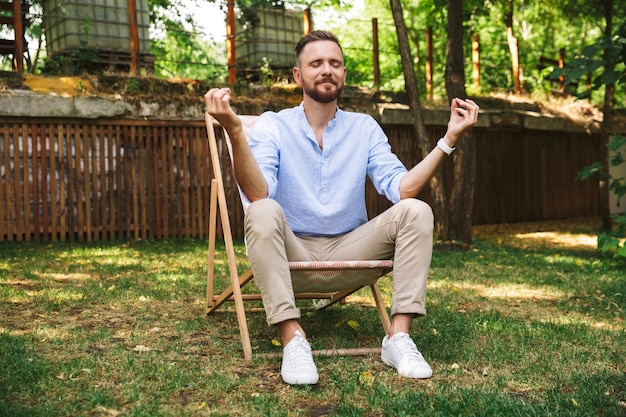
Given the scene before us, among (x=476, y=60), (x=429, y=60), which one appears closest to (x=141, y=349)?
(x=429, y=60)

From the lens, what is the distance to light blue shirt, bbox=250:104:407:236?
365 cm

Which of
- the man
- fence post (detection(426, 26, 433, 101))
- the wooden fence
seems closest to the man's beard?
the man

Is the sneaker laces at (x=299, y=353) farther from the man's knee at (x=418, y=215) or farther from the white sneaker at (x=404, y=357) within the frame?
the man's knee at (x=418, y=215)

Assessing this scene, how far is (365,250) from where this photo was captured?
11.5 ft

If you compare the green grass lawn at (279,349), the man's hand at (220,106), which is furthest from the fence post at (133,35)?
the man's hand at (220,106)

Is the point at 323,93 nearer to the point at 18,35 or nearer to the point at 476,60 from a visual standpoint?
the point at 18,35

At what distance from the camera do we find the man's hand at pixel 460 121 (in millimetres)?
3256

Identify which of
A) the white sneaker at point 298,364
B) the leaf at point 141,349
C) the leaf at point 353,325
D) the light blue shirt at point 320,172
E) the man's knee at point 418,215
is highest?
the light blue shirt at point 320,172

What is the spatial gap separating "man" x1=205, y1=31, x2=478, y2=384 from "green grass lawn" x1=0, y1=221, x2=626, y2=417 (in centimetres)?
23

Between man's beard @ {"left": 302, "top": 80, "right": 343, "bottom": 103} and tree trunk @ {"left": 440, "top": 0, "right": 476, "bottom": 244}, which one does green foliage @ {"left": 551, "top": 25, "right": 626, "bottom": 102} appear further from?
man's beard @ {"left": 302, "top": 80, "right": 343, "bottom": 103}

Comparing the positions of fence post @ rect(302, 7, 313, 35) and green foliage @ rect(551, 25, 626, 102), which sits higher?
fence post @ rect(302, 7, 313, 35)

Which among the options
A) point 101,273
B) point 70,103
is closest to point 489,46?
point 70,103

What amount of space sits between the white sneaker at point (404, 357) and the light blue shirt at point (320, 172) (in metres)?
0.72

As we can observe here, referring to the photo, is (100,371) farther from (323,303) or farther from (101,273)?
(101,273)
